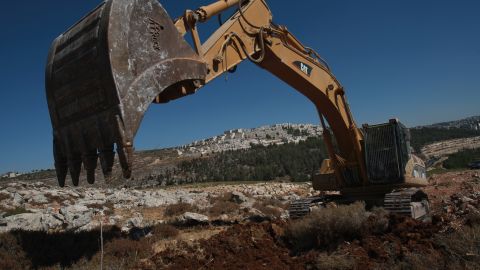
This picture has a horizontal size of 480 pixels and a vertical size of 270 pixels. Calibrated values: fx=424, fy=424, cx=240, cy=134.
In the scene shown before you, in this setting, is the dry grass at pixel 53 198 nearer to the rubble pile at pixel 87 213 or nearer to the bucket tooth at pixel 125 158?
the rubble pile at pixel 87 213

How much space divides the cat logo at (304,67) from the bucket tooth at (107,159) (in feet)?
19.2

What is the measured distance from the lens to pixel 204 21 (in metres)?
7.55

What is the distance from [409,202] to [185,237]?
5844 mm

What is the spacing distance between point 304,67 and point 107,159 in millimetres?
6237

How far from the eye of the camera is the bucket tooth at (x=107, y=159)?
18.5ft

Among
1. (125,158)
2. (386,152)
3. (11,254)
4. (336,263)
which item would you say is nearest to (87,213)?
(11,254)

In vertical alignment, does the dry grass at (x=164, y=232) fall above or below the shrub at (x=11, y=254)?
below

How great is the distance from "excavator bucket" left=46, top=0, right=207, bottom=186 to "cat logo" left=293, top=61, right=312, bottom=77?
13.7 ft

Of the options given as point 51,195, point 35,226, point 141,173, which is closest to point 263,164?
point 141,173

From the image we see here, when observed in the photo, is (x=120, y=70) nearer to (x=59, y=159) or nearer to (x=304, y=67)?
(x=59, y=159)

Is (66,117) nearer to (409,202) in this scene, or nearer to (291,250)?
(291,250)

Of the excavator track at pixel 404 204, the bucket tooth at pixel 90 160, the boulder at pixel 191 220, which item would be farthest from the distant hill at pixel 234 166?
the bucket tooth at pixel 90 160

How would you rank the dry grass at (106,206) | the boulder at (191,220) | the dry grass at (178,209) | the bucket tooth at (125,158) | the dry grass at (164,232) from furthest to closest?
the dry grass at (106,206) < the dry grass at (178,209) < the boulder at (191,220) < the dry grass at (164,232) < the bucket tooth at (125,158)

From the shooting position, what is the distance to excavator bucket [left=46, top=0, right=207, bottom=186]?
17.7ft
